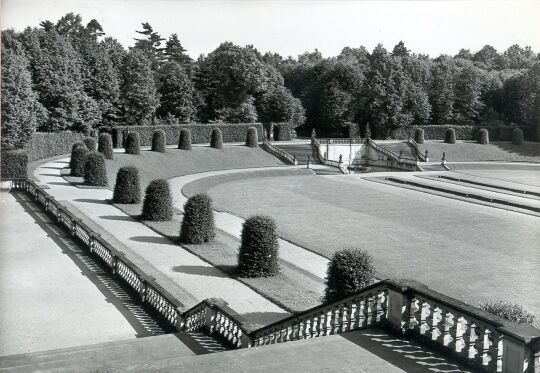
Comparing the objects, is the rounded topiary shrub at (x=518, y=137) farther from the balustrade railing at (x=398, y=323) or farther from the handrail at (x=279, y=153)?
the balustrade railing at (x=398, y=323)

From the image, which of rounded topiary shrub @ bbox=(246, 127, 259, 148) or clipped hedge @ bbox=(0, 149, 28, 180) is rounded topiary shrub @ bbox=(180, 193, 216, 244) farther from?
rounded topiary shrub @ bbox=(246, 127, 259, 148)

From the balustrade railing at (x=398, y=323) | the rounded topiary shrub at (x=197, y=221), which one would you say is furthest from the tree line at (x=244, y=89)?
the balustrade railing at (x=398, y=323)

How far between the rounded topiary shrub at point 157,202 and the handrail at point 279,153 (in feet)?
105

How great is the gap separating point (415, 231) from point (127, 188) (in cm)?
1523

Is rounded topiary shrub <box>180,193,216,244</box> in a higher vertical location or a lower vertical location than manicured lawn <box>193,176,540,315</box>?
higher

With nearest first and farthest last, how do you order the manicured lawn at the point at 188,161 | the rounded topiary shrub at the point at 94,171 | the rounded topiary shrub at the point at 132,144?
the rounded topiary shrub at the point at 94,171 < the manicured lawn at the point at 188,161 < the rounded topiary shrub at the point at 132,144

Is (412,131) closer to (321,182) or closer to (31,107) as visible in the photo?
(321,182)

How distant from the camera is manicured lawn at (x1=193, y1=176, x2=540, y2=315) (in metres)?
20.1

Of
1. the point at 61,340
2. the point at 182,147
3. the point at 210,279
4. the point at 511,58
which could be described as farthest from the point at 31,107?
the point at 511,58

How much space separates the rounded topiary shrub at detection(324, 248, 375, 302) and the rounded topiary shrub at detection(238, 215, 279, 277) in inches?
182

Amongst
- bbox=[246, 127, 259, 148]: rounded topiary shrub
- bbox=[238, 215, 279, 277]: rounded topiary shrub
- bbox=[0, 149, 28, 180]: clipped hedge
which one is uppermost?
bbox=[246, 127, 259, 148]: rounded topiary shrub

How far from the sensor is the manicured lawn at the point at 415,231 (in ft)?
66.1

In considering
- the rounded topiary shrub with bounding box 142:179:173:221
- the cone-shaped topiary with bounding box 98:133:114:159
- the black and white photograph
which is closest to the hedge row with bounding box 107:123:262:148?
the black and white photograph

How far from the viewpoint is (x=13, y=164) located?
34.6 metres
